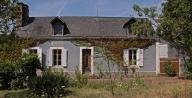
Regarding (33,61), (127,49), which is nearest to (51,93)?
(33,61)

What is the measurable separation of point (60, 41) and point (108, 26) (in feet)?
13.9

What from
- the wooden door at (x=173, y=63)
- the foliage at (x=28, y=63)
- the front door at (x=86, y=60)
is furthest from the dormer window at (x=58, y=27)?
the foliage at (x=28, y=63)

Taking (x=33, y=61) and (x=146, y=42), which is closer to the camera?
(x=33, y=61)

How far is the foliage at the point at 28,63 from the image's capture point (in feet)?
76.0

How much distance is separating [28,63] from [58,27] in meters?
11.3

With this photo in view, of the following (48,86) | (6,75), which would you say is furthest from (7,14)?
(6,75)

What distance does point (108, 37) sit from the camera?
3494 centimetres

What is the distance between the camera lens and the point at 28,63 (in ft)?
81.9

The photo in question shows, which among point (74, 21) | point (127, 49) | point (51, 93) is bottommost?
point (51, 93)

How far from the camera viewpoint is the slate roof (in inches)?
1414

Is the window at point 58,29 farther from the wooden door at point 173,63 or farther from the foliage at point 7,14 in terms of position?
the foliage at point 7,14

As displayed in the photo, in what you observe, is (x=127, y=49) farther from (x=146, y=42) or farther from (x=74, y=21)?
(x=74, y=21)

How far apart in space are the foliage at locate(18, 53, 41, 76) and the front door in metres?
9.44

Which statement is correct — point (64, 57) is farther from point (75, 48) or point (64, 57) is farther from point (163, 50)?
point (163, 50)
